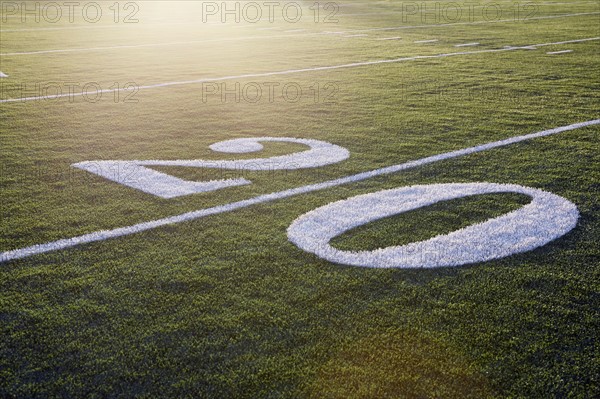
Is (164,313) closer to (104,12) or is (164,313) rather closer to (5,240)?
(5,240)

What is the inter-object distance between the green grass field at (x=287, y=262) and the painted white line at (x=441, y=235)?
0.20ft

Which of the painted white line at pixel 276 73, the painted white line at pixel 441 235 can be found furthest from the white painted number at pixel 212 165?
the painted white line at pixel 276 73

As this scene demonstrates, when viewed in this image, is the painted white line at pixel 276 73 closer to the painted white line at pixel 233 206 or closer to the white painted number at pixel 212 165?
the white painted number at pixel 212 165

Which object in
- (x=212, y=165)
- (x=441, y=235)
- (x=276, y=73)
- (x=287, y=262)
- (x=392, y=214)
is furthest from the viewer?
(x=276, y=73)

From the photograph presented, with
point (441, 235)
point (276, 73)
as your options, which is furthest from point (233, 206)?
point (276, 73)

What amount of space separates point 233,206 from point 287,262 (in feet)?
2.69

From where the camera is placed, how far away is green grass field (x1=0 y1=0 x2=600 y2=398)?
220cm

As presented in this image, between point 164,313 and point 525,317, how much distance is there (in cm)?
133

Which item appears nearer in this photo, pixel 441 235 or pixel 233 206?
pixel 441 235

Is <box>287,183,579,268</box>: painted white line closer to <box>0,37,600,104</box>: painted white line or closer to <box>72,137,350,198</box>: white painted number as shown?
<box>72,137,350,198</box>: white painted number

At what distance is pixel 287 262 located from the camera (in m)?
2.98

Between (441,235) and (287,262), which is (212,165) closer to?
(287,262)

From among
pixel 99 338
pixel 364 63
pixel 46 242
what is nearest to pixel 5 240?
pixel 46 242

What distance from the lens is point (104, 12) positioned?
18.6 meters
